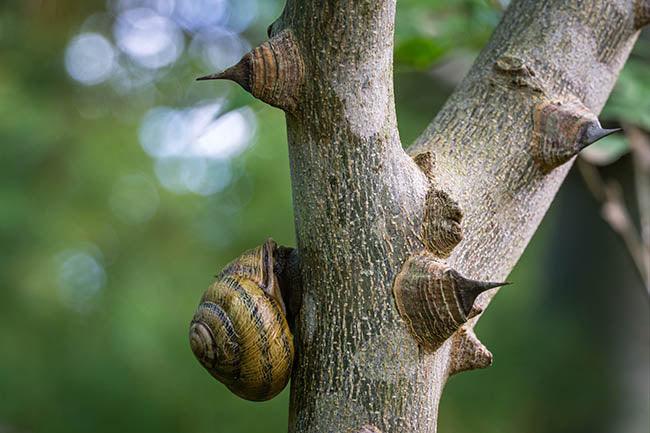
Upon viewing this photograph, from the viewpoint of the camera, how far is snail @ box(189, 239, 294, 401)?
1.49 ft

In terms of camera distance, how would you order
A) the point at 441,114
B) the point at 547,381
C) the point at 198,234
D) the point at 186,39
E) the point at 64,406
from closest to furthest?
1. the point at 441,114
2. the point at 547,381
3. the point at 64,406
4. the point at 198,234
5. the point at 186,39

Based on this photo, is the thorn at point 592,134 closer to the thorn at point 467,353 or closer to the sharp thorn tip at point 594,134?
the sharp thorn tip at point 594,134

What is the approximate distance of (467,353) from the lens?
1.60 ft

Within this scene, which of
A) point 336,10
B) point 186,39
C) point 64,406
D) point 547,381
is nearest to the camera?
point 336,10

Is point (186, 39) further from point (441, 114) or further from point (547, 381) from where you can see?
point (441, 114)

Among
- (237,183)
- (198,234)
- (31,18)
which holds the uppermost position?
(31,18)

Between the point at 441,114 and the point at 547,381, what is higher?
the point at 547,381

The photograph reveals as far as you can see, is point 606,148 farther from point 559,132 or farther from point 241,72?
point 241,72

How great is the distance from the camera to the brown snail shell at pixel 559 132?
488mm

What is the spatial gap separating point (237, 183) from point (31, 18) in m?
1.14

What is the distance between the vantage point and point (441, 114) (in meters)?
0.53

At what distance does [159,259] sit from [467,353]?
2.54 metres

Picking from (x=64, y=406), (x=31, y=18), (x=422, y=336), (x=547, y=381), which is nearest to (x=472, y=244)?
(x=422, y=336)

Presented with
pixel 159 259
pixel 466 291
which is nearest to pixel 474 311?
pixel 466 291
